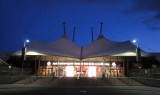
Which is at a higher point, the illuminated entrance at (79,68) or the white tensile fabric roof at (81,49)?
the white tensile fabric roof at (81,49)

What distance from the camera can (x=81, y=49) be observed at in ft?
135

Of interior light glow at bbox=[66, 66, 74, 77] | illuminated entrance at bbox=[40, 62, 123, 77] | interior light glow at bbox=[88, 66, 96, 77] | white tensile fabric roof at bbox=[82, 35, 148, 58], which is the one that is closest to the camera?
white tensile fabric roof at bbox=[82, 35, 148, 58]

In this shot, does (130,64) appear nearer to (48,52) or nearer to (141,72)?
(141,72)

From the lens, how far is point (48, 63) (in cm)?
4359

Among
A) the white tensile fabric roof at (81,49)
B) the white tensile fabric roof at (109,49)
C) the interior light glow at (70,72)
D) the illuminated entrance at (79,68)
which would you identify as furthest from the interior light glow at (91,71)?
the white tensile fabric roof at (109,49)

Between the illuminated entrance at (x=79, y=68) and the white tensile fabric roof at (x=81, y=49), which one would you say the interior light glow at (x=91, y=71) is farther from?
the white tensile fabric roof at (x=81, y=49)

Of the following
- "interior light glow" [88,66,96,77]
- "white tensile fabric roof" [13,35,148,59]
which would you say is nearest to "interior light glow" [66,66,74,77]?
"interior light glow" [88,66,96,77]

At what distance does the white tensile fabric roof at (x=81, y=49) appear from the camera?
33062 millimetres

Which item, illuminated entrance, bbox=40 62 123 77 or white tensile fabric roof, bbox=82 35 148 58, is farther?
illuminated entrance, bbox=40 62 123 77

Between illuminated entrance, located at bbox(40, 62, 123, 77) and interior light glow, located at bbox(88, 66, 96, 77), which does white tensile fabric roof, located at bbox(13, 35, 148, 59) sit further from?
illuminated entrance, located at bbox(40, 62, 123, 77)

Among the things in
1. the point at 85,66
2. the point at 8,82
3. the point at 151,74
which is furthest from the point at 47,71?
the point at 151,74

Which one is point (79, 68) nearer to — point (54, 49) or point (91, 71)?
point (91, 71)

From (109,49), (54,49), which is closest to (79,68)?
(54,49)

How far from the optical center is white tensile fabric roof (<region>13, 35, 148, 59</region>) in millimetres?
33062
